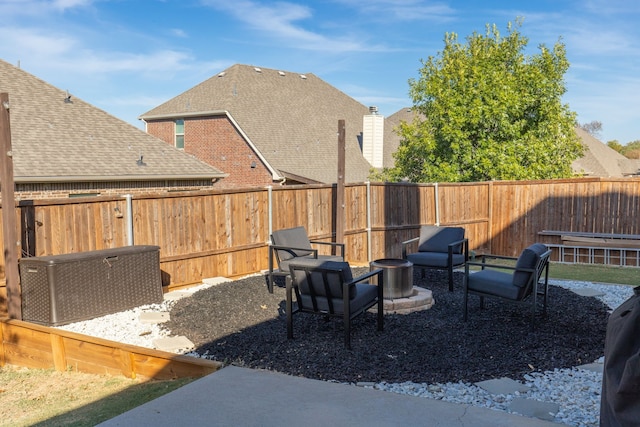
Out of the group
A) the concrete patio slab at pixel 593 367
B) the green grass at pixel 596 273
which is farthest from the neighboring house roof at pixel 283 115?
the concrete patio slab at pixel 593 367

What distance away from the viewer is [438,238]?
9.51 m

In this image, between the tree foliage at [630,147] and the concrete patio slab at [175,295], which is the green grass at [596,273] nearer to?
the concrete patio slab at [175,295]

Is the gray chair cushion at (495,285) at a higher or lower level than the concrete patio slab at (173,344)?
higher

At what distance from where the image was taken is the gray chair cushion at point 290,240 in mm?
8734


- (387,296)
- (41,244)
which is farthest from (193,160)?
(387,296)

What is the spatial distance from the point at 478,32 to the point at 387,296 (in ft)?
56.6

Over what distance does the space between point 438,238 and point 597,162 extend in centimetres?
2400

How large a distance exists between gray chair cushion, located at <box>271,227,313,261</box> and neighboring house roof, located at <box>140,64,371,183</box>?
410 inches

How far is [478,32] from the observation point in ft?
70.4

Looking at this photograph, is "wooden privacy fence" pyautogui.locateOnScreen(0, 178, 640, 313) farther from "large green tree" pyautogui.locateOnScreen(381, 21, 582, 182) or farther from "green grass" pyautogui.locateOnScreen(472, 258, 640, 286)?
"large green tree" pyautogui.locateOnScreen(381, 21, 582, 182)

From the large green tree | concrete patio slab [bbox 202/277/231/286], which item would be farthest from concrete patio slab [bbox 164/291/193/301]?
the large green tree

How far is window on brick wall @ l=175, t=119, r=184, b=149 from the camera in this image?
22641mm

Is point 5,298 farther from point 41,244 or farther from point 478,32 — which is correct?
point 478,32

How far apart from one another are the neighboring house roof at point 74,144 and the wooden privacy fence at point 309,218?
5.11 m
